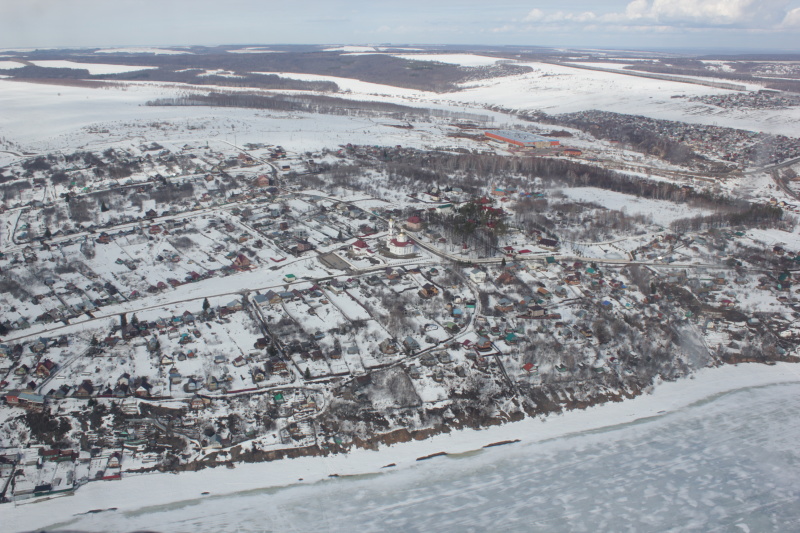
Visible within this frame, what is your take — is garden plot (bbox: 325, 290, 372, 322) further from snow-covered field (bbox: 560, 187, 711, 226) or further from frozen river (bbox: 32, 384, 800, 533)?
snow-covered field (bbox: 560, 187, 711, 226)

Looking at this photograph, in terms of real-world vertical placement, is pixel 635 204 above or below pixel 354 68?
below

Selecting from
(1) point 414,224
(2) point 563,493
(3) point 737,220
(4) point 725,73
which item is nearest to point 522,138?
(3) point 737,220

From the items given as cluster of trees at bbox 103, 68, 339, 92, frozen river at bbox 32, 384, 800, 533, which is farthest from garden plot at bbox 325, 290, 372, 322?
cluster of trees at bbox 103, 68, 339, 92

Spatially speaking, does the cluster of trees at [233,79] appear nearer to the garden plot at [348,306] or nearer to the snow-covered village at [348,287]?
the snow-covered village at [348,287]

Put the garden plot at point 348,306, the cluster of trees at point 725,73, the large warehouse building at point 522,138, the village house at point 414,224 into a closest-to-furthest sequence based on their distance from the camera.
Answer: the garden plot at point 348,306 → the village house at point 414,224 → the large warehouse building at point 522,138 → the cluster of trees at point 725,73

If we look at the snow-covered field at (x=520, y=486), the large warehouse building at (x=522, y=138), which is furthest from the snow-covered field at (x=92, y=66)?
the snow-covered field at (x=520, y=486)

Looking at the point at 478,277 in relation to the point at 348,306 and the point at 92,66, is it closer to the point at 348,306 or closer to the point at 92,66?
the point at 348,306

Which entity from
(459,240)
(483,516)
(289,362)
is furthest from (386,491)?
(459,240)
